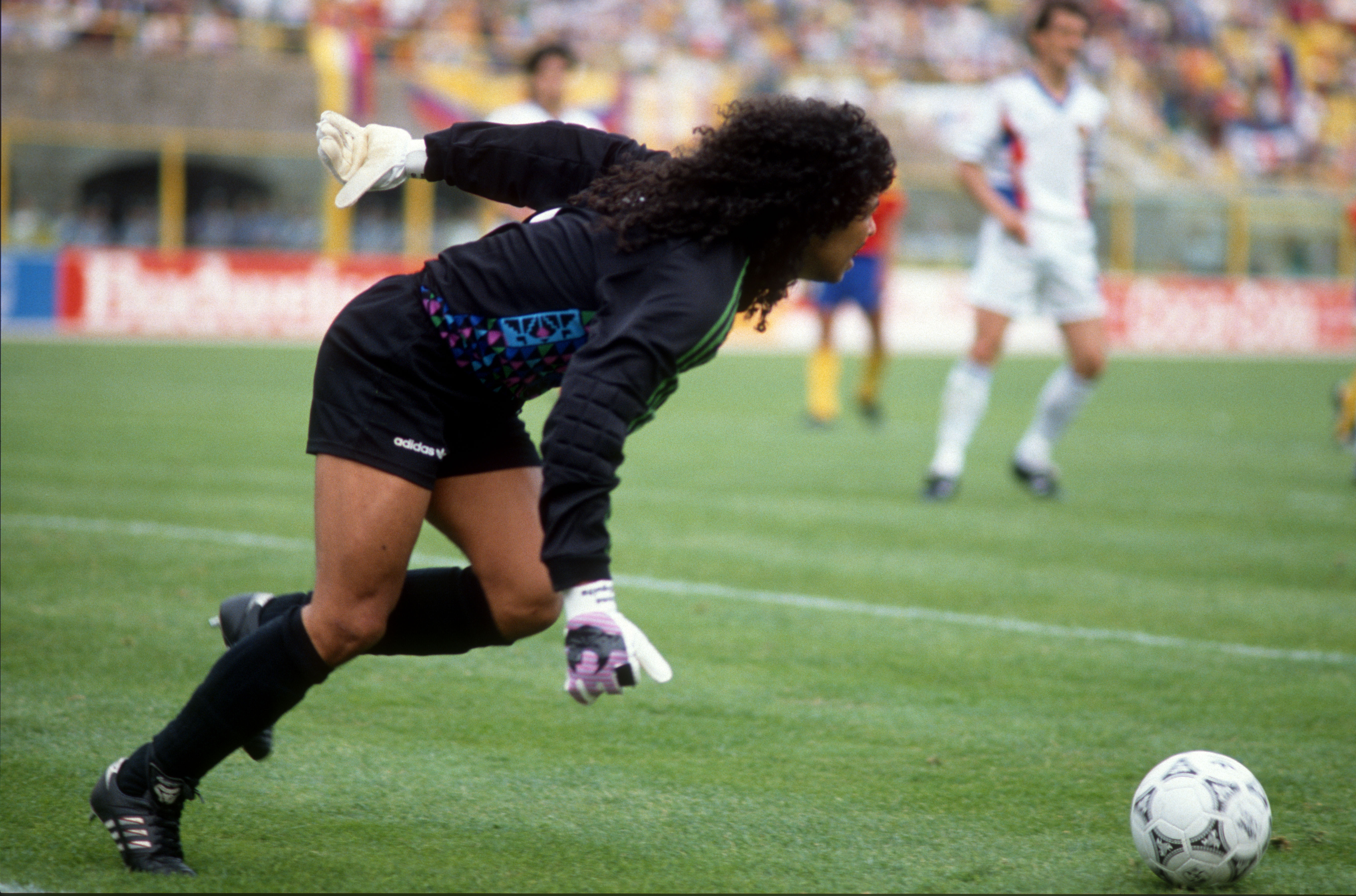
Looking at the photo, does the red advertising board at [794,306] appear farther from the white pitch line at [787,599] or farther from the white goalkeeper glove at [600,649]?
the white goalkeeper glove at [600,649]

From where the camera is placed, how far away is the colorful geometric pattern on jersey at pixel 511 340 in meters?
2.79

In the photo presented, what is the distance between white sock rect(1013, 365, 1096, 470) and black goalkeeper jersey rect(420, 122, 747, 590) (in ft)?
19.0

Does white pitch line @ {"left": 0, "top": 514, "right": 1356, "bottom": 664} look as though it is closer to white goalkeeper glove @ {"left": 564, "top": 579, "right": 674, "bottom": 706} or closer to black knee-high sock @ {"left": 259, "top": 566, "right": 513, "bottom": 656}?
black knee-high sock @ {"left": 259, "top": 566, "right": 513, "bottom": 656}

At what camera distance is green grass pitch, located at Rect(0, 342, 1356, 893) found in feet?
10.1

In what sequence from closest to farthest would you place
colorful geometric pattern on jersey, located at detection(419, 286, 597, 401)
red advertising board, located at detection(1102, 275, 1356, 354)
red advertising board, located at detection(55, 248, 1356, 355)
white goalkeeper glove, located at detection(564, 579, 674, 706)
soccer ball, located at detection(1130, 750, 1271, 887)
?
white goalkeeper glove, located at detection(564, 579, 674, 706) → colorful geometric pattern on jersey, located at detection(419, 286, 597, 401) → soccer ball, located at detection(1130, 750, 1271, 887) → red advertising board, located at detection(55, 248, 1356, 355) → red advertising board, located at detection(1102, 275, 1356, 354)

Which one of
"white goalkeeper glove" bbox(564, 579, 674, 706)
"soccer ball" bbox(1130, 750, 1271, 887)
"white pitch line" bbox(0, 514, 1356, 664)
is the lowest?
"white pitch line" bbox(0, 514, 1356, 664)

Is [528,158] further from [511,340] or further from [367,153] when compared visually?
[511,340]

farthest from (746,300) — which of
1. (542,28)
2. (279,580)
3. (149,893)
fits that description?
(542,28)

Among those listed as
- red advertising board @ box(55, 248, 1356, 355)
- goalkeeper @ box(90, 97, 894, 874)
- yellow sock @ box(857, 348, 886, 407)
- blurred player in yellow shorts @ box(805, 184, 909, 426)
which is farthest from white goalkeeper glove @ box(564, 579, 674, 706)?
red advertising board @ box(55, 248, 1356, 355)

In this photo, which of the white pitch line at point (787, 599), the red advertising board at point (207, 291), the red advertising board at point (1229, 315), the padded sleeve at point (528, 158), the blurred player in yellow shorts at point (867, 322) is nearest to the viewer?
the padded sleeve at point (528, 158)

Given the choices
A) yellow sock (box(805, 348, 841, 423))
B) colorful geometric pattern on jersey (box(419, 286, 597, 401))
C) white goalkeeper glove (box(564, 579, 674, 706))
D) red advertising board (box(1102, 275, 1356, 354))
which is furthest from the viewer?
red advertising board (box(1102, 275, 1356, 354))

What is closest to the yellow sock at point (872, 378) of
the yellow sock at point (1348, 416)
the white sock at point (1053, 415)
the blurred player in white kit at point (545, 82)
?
the yellow sock at point (1348, 416)

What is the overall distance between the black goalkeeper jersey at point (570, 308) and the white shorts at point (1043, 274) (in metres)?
5.44

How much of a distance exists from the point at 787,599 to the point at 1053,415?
3.31m
